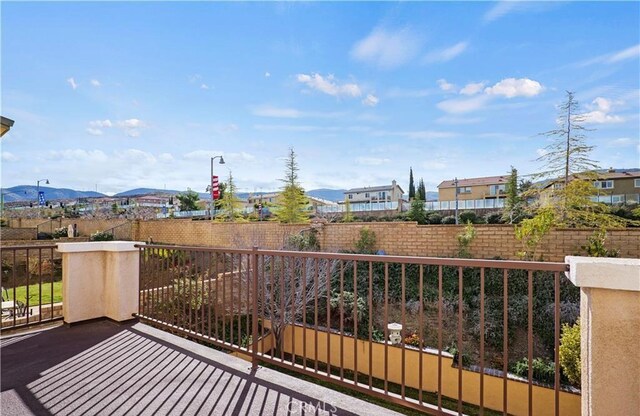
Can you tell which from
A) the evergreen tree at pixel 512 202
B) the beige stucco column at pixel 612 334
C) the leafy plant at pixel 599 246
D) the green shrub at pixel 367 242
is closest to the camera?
the beige stucco column at pixel 612 334

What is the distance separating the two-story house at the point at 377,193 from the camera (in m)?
43.2

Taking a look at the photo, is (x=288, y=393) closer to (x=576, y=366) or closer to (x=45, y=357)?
(x=45, y=357)

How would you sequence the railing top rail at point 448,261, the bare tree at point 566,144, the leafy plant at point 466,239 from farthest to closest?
the bare tree at point 566,144 → the leafy plant at point 466,239 → the railing top rail at point 448,261

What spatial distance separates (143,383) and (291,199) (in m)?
15.4

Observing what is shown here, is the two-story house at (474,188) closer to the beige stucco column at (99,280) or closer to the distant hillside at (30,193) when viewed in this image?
the beige stucco column at (99,280)

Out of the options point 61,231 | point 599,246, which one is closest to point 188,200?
point 61,231

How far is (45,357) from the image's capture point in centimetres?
279

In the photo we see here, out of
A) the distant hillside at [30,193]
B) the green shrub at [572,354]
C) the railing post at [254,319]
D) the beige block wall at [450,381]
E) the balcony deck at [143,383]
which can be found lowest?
the beige block wall at [450,381]

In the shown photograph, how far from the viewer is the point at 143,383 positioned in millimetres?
2332

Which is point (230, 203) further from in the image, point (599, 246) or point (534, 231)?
point (599, 246)

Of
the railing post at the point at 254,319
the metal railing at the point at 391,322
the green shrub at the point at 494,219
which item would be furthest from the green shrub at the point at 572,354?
the green shrub at the point at 494,219

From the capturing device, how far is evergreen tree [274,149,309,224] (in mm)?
17141

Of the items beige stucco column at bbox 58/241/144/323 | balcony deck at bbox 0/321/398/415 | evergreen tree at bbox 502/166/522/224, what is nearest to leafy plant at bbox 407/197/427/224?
evergreen tree at bbox 502/166/522/224

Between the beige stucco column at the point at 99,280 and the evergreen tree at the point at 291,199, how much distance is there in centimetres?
1253
